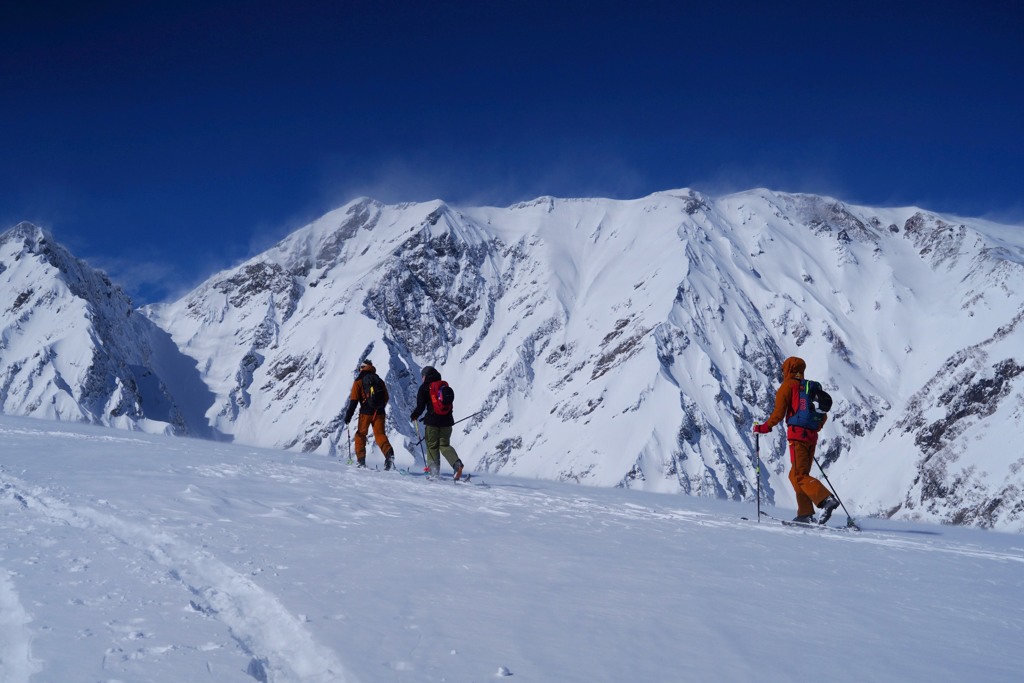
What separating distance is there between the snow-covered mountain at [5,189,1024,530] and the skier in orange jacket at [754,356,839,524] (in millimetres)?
65395

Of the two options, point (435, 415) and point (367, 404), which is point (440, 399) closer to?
point (435, 415)

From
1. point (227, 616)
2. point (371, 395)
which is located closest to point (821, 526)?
point (227, 616)

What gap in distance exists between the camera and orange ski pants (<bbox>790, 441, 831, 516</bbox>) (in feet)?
38.2

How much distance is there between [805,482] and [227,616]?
1001 centimetres

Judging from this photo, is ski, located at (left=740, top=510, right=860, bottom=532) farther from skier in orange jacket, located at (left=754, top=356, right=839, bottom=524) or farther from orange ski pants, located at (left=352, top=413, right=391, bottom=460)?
orange ski pants, located at (left=352, top=413, right=391, bottom=460)

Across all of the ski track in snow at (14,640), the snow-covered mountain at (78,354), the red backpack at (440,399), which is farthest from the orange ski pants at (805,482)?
the snow-covered mountain at (78,354)

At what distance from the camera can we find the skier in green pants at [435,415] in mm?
15430

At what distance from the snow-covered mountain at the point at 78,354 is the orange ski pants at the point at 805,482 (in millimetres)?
117720

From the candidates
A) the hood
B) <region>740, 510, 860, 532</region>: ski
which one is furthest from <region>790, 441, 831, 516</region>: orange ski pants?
the hood

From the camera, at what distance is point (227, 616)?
4.69 meters

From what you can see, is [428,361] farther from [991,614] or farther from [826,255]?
[991,614]

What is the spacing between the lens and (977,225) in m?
155

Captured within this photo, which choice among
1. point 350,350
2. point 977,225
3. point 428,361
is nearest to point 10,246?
point 350,350

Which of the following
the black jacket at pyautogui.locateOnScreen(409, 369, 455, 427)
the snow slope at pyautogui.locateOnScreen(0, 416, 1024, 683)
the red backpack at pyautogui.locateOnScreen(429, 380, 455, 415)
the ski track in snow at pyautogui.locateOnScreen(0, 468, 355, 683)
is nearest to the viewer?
the ski track in snow at pyautogui.locateOnScreen(0, 468, 355, 683)
